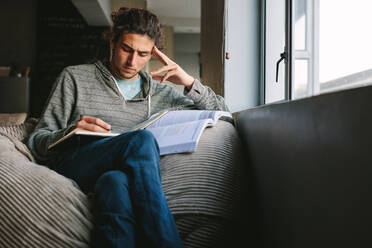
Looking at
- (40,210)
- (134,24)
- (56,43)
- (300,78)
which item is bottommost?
(40,210)

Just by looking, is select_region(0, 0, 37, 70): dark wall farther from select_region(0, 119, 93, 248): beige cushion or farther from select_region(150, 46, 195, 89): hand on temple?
select_region(0, 119, 93, 248): beige cushion

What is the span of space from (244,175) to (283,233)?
32 centimetres

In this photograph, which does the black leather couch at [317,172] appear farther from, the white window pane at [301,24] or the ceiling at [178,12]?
the ceiling at [178,12]

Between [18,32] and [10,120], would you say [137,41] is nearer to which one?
[10,120]

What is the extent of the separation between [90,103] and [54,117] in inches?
5.7

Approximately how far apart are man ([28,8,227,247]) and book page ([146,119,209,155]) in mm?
87

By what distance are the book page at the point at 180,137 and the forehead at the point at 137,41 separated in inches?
16.3

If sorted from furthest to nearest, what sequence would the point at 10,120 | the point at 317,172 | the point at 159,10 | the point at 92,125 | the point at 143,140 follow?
the point at 159,10 < the point at 10,120 < the point at 92,125 < the point at 143,140 < the point at 317,172

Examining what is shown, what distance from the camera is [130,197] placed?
0.76 m

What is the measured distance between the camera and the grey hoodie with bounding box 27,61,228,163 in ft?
3.88

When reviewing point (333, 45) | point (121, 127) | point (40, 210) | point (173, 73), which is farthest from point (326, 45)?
point (40, 210)

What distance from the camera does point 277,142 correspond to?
0.76m

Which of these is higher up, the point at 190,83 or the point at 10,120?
the point at 190,83

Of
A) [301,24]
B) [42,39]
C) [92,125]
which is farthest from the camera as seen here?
[42,39]
